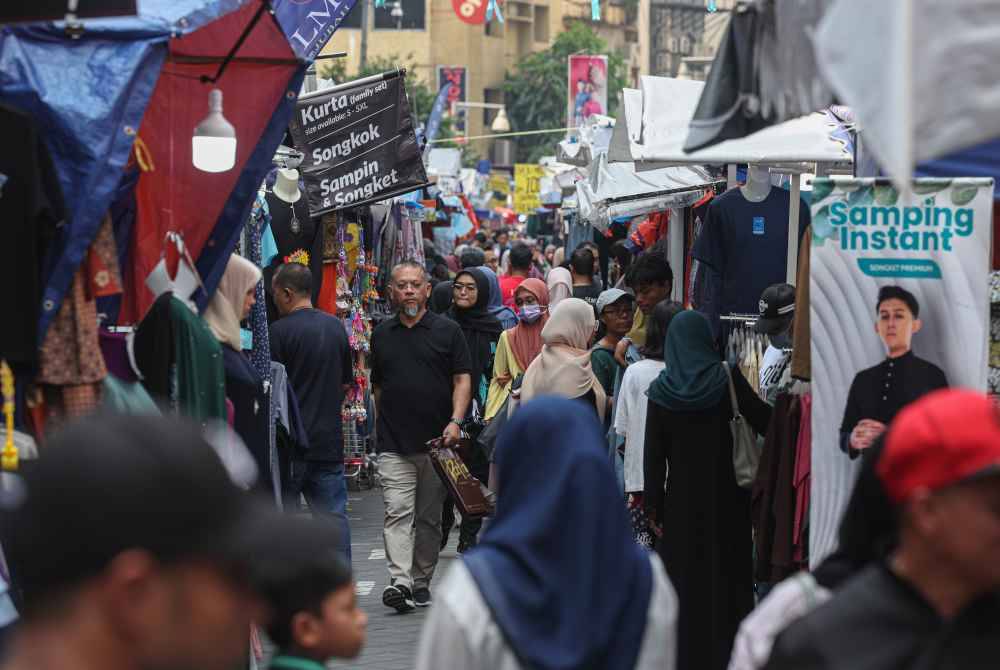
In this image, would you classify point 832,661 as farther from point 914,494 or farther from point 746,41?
point 746,41

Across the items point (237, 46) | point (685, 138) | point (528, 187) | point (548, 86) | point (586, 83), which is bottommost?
point (528, 187)

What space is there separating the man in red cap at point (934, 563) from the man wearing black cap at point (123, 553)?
43.5 inches

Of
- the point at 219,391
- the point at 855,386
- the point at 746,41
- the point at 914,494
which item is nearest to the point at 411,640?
the point at 219,391

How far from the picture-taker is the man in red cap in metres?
2.64

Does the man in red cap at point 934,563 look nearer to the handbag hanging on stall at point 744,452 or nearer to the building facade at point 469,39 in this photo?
the handbag hanging on stall at point 744,452

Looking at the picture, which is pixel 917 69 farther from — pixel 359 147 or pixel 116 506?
pixel 359 147

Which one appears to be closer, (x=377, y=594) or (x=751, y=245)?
(x=751, y=245)

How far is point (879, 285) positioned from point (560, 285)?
9735mm

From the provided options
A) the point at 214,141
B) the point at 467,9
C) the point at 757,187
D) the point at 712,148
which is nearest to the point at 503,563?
the point at 214,141

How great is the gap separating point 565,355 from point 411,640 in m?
1.72

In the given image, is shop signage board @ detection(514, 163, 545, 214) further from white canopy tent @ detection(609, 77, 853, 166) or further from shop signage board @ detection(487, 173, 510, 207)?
white canopy tent @ detection(609, 77, 853, 166)

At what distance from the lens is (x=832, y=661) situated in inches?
110

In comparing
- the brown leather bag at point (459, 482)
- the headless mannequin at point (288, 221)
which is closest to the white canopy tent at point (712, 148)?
the brown leather bag at point (459, 482)

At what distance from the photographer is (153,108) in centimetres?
642
